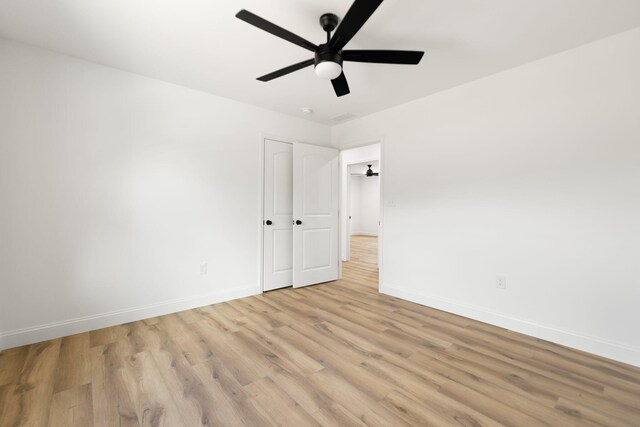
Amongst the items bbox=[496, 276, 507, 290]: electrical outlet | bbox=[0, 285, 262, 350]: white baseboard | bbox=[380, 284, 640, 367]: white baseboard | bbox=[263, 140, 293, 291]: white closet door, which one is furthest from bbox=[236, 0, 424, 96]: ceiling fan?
bbox=[0, 285, 262, 350]: white baseboard

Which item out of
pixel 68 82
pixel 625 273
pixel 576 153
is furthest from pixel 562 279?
pixel 68 82

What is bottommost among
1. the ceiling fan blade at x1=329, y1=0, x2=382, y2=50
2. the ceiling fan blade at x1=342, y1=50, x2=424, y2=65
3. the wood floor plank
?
the wood floor plank

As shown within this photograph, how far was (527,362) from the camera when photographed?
213cm

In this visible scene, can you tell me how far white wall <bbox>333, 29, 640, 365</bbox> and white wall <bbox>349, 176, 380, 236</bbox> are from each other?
8.00 metres

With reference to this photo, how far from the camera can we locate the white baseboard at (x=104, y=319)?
91.1 inches

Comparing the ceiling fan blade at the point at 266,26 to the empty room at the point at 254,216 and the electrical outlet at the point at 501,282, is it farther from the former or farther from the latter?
the electrical outlet at the point at 501,282

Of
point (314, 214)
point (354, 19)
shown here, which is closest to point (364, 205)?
point (314, 214)

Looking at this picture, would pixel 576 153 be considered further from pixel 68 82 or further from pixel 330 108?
pixel 68 82

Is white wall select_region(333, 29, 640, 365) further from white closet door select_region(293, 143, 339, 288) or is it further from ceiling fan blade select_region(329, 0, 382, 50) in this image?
ceiling fan blade select_region(329, 0, 382, 50)

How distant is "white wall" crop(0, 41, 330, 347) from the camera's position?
2.33 m

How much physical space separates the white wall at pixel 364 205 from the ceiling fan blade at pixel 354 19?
9.86 m

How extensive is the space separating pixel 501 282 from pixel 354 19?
108 inches

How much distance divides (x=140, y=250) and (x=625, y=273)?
437 cm

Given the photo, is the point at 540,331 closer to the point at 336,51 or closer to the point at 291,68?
the point at 336,51
